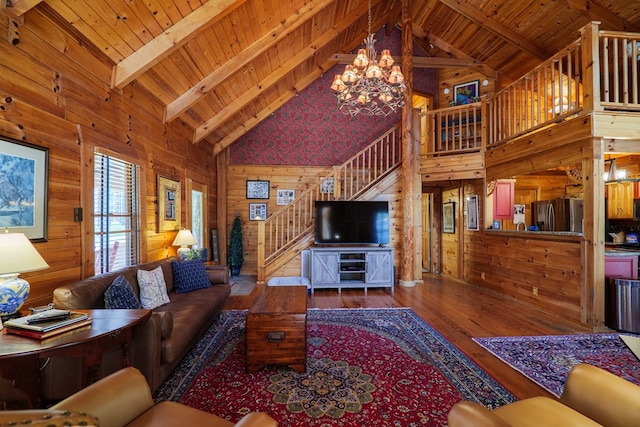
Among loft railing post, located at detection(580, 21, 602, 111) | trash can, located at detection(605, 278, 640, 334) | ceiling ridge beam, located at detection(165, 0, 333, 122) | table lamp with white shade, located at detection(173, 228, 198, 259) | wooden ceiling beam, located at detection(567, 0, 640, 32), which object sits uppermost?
wooden ceiling beam, located at detection(567, 0, 640, 32)

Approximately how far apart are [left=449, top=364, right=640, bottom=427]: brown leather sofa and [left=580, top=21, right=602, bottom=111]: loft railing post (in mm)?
3553

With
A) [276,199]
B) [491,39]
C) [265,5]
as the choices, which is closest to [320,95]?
[276,199]

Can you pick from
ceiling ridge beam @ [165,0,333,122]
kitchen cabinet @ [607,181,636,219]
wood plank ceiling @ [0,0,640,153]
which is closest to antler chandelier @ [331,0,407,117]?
ceiling ridge beam @ [165,0,333,122]

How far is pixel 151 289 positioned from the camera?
3000 mm

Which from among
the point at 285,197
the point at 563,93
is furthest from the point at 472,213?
the point at 285,197

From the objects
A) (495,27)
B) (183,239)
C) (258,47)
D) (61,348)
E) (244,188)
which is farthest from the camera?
(244,188)

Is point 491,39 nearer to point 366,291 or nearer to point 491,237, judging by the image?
point 491,237

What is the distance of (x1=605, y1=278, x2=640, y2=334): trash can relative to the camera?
11.2 feet

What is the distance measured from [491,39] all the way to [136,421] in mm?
8169

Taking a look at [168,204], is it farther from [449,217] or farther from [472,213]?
[449,217]

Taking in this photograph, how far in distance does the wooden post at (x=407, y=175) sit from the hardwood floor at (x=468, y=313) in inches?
17.9

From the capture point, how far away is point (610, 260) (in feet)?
12.6

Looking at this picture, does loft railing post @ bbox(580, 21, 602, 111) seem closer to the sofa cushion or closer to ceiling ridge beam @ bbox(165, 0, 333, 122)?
ceiling ridge beam @ bbox(165, 0, 333, 122)

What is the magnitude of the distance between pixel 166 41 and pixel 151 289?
2665 mm
